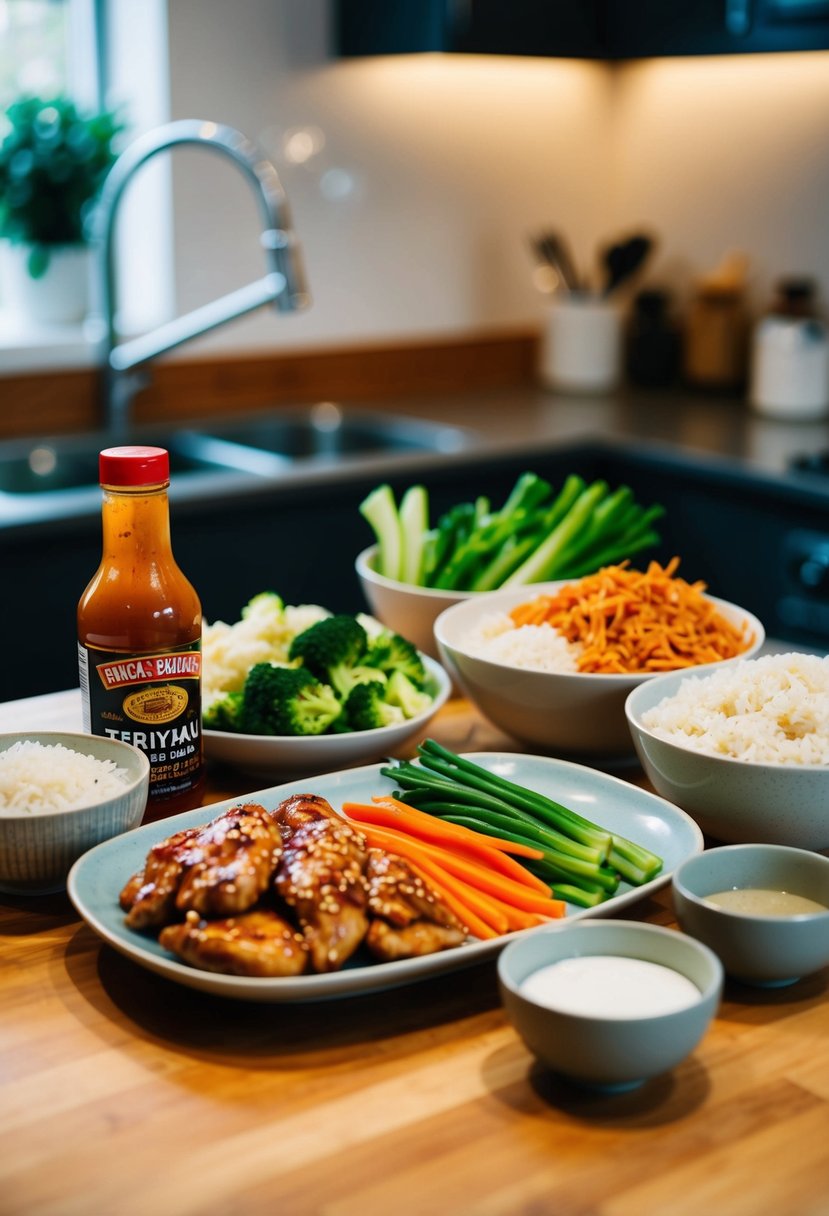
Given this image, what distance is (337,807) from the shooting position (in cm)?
116

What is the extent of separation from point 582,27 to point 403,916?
279 centimetres

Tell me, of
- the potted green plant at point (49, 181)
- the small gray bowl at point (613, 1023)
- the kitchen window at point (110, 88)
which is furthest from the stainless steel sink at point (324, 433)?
the small gray bowl at point (613, 1023)

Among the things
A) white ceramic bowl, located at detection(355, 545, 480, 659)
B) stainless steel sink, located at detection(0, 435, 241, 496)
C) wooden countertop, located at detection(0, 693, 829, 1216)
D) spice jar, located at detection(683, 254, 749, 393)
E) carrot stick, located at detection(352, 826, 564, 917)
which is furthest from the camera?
spice jar, located at detection(683, 254, 749, 393)

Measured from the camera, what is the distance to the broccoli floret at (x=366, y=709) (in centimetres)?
127

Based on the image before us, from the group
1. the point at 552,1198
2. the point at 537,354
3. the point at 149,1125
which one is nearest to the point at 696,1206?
the point at 552,1198

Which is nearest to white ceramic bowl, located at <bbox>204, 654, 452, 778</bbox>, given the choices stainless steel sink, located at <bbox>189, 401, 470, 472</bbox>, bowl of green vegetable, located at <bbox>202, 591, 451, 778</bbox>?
bowl of green vegetable, located at <bbox>202, 591, 451, 778</bbox>

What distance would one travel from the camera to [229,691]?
4.33 ft

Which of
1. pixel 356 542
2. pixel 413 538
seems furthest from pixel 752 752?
pixel 356 542

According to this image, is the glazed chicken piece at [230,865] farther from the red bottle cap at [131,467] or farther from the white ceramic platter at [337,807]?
the red bottle cap at [131,467]

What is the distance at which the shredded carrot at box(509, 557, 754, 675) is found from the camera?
4.37 ft

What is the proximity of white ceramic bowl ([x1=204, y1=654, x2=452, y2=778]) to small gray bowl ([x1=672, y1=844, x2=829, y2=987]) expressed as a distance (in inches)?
14.8

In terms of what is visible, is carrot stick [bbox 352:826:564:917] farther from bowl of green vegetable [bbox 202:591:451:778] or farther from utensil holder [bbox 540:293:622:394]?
utensil holder [bbox 540:293:622:394]

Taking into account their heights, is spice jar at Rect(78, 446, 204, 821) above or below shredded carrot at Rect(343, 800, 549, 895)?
above

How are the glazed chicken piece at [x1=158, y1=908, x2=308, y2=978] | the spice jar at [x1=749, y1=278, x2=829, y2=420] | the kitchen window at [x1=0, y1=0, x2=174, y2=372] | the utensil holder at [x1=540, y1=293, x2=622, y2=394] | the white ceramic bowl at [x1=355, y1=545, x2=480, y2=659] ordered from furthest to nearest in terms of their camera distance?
1. the utensil holder at [x1=540, y1=293, x2=622, y2=394]
2. the spice jar at [x1=749, y1=278, x2=829, y2=420]
3. the kitchen window at [x1=0, y1=0, x2=174, y2=372]
4. the white ceramic bowl at [x1=355, y1=545, x2=480, y2=659]
5. the glazed chicken piece at [x1=158, y1=908, x2=308, y2=978]
